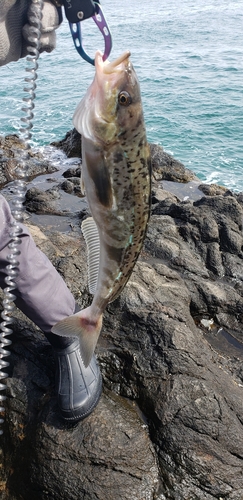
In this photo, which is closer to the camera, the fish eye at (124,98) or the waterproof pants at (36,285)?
the fish eye at (124,98)

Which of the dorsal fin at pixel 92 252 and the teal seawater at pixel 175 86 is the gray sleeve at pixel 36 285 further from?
the teal seawater at pixel 175 86

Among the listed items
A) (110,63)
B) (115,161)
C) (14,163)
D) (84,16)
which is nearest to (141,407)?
(115,161)

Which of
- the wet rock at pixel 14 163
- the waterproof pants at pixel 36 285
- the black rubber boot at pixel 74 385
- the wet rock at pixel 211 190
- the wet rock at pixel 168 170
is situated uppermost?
the waterproof pants at pixel 36 285

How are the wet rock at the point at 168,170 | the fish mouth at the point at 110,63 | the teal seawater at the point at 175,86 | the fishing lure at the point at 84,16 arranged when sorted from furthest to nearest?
the teal seawater at the point at 175,86 → the wet rock at the point at 168,170 → the fishing lure at the point at 84,16 → the fish mouth at the point at 110,63

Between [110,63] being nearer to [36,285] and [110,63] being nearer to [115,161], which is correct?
[115,161]

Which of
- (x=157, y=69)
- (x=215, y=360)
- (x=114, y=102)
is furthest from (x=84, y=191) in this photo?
(x=157, y=69)

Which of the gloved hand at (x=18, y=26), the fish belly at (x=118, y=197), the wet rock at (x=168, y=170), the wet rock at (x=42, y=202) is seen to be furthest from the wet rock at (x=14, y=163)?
the fish belly at (x=118, y=197)

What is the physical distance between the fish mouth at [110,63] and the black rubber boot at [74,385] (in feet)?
6.61

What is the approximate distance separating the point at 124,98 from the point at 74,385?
2131mm

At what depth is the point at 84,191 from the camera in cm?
218

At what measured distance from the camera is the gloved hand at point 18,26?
2.38 metres

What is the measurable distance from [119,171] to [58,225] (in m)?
4.85

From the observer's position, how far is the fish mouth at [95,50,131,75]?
76.7 inches

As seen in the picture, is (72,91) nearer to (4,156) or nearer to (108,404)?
(4,156)
